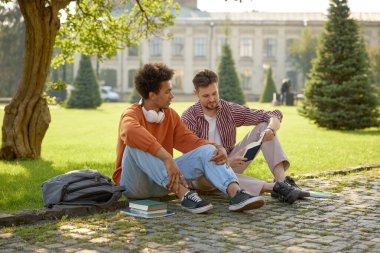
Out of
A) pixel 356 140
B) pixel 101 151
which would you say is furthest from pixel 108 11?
pixel 356 140

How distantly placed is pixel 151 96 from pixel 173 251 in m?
1.89

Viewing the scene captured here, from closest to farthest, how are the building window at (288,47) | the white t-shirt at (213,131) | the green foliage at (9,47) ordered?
the white t-shirt at (213,131)
the green foliage at (9,47)
the building window at (288,47)

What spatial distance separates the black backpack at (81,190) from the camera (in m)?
5.45

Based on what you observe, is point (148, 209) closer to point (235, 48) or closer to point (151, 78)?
point (151, 78)

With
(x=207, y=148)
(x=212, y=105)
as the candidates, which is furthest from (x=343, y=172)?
(x=207, y=148)

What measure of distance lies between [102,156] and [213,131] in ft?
18.7

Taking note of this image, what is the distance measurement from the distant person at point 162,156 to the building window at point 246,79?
176ft

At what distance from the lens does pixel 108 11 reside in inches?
513

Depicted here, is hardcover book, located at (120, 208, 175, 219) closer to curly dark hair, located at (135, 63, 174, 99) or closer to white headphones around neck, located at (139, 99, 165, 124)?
white headphones around neck, located at (139, 99, 165, 124)

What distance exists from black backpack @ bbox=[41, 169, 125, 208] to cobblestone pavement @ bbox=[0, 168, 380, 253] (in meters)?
0.17

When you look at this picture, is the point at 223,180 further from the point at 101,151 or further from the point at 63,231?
the point at 101,151

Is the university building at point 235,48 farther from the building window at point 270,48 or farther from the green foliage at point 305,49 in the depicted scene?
the green foliage at point 305,49

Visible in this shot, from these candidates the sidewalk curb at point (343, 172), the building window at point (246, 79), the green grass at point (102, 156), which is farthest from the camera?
the building window at point (246, 79)

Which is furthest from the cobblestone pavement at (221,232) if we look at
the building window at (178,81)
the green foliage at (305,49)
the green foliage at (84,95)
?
the building window at (178,81)
